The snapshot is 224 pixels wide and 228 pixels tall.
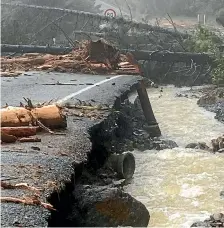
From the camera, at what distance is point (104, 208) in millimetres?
4109

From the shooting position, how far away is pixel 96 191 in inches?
167

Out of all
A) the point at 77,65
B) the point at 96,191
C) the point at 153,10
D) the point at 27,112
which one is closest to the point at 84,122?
the point at 27,112

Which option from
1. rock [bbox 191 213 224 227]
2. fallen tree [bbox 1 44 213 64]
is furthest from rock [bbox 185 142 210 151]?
fallen tree [bbox 1 44 213 64]

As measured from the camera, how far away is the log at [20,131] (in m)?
5.09

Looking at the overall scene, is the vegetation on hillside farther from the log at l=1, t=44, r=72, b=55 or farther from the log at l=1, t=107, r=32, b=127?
the log at l=1, t=107, r=32, b=127

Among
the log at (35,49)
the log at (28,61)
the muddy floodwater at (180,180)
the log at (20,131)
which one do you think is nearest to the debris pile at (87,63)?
the log at (28,61)

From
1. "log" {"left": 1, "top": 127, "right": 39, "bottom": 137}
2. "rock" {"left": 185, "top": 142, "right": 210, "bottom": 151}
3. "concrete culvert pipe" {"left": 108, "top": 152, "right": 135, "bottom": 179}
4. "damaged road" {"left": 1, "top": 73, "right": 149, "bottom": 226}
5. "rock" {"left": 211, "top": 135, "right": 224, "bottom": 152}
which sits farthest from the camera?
"rock" {"left": 185, "top": 142, "right": 210, "bottom": 151}

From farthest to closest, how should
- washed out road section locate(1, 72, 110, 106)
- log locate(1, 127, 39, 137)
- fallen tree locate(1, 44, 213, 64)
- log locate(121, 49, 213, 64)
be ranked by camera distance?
log locate(121, 49, 213, 64) < fallen tree locate(1, 44, 213, 64) < washed out road section locate(1, 72, 110, 106) < log locate(1, 127, 39, 137)

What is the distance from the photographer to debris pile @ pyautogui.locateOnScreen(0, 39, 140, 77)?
39.0 ft

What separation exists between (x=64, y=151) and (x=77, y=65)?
7.60 metres

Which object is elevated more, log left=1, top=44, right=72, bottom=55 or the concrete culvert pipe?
log left=1, top=44, right=72, bottom=55

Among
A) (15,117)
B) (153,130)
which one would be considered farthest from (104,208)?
(153,130)

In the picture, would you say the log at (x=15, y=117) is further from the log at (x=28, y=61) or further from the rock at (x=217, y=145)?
the log at (x=28, y=61)

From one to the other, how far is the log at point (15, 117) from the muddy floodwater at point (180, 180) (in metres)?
1.87
